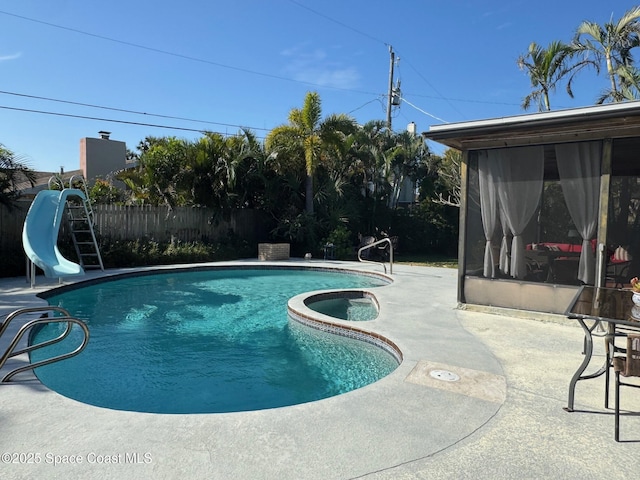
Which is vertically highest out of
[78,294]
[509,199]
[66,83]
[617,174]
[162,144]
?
[66,83]

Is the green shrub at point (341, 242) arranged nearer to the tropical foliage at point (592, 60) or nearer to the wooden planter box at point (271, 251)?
the wooden planter box at point (271, 251)

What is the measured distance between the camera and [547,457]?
2.61 m

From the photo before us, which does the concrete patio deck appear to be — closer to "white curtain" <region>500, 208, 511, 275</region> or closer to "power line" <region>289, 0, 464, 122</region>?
"white curtain" <region>500, 208, 511, 275</region>

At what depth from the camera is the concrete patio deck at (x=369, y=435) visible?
2.44 m

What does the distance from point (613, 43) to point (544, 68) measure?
200 cm

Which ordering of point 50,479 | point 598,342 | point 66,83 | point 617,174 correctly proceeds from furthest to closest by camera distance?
1. point 66,83
2. point 617,174
3. point 598,342
4. point 50,479

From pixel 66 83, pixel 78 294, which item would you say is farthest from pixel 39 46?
pixel 78 294

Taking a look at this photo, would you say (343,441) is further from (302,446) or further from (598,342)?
(598,342)

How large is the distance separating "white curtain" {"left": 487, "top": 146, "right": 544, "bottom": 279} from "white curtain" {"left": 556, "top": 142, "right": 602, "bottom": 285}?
1.16ft

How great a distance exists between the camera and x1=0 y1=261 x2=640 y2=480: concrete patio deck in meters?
2.44

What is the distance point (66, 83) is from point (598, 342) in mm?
20250

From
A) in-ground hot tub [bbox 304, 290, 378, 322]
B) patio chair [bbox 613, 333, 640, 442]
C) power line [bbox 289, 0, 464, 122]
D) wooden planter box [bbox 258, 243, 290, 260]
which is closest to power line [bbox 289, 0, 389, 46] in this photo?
power line [bbox 289, 0, 464, 122]

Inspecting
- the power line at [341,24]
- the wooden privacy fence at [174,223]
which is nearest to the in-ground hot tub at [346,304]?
the wooden privacy fence at [174,223]

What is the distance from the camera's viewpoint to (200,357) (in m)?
5.43
